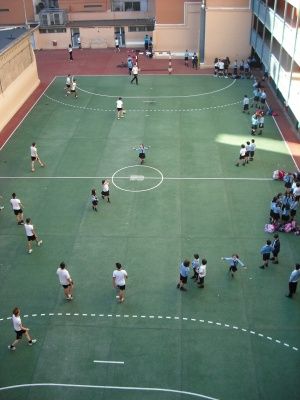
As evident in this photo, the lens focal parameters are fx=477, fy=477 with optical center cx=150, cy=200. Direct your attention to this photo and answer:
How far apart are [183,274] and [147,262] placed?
2.33 m

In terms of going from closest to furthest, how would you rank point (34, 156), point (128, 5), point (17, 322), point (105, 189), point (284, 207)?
point (17, 322)
point (284, 207)
point (105, 189)
point (34, 156)
point (128, 5)

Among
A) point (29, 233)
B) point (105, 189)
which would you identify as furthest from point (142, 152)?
point (29, 233)

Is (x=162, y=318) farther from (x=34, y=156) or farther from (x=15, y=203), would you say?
(x=34, y=156)

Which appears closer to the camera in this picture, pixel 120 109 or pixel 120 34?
pixel 120 109

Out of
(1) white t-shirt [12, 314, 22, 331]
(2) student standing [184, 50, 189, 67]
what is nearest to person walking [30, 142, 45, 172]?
(1) white t-shirt [12, 314, 22, 331]

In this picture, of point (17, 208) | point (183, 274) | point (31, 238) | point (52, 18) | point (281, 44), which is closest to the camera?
point (183, 274)

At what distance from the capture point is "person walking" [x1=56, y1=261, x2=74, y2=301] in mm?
16594

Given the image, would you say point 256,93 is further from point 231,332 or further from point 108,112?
point 231,332

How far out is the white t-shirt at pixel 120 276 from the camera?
16.6 m

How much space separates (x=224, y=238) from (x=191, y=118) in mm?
13818

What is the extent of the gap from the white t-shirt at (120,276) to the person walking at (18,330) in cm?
336

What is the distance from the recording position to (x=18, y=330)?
15.0 meters

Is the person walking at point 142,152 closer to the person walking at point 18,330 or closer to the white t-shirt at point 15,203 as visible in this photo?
the white t-shirt at point 15,203

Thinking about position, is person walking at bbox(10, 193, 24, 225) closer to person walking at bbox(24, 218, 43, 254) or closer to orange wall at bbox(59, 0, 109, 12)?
person walking at bbox(24, 218, 43, 254)
